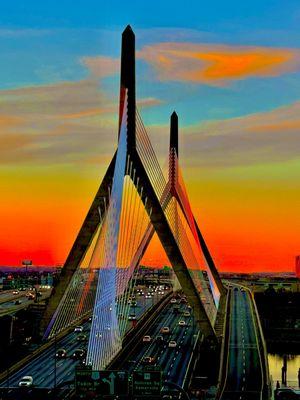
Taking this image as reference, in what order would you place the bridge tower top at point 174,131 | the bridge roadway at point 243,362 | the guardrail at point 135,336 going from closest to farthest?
the bridge roadway at point 243,362 < the guardrail at point 135,336 < the bridge tower top at point 174,131

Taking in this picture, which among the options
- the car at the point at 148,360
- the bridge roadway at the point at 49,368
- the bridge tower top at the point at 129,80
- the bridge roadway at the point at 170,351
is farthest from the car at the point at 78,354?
the bridge tower top at the point at 129,80

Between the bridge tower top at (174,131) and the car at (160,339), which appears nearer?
the car at (160,339)

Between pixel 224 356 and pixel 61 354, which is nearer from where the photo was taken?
pixel 61 354

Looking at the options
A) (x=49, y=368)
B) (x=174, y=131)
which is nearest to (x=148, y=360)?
(x=49, y=368)

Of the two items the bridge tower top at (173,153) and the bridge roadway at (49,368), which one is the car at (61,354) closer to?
the bridge roadway at (49,368)

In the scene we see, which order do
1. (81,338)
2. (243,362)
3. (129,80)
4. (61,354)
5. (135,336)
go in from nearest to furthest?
(129,80), (243,362), (61,354), (81,338), (135,336)

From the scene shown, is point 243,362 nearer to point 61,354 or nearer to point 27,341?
point 61,354
